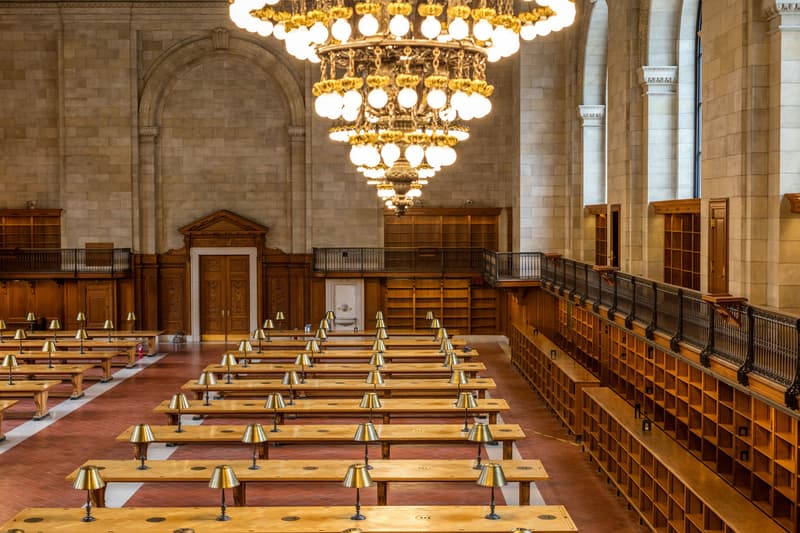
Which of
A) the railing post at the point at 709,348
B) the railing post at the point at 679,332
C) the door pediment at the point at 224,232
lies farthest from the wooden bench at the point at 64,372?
the railing post at the point at 709,348

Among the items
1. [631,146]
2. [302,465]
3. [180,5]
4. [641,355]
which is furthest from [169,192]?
[302,465]

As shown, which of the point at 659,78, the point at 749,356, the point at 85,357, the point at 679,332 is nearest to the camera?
the point at 749,356

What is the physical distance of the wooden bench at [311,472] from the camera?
10.2 metres

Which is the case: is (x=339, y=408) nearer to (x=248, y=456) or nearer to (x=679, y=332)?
(x=248, y=456)

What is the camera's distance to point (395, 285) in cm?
2770

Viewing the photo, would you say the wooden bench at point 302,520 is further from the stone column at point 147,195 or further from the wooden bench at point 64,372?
the stone column at point 147,195

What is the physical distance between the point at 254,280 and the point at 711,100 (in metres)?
16.6

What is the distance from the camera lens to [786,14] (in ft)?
40.0

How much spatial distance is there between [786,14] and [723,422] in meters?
5.08

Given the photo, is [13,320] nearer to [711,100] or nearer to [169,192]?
[169,192]

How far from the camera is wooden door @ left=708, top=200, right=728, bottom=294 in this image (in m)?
13.7

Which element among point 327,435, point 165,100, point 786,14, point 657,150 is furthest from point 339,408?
point 165,100

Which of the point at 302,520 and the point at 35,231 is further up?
the point at 35,231

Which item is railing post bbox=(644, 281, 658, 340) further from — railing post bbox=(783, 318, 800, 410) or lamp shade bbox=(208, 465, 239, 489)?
lamp shade bbox=(208, 465, 239, 489)
